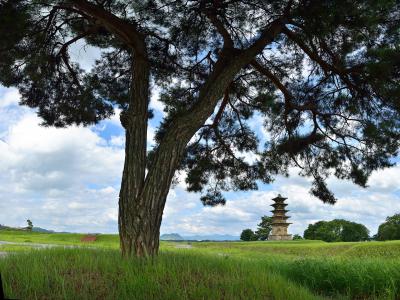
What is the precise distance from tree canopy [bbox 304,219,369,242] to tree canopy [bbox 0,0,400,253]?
31.3 meters

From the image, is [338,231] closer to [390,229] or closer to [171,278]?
[390,229]

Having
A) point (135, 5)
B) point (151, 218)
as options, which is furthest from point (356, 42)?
point (151, 218)

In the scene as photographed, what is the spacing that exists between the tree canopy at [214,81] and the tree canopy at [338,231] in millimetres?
31301

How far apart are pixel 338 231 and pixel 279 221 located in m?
13.5

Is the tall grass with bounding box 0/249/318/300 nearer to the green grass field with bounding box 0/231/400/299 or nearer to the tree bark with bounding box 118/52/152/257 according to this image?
the green grass field with bounding box 0/231/400/299

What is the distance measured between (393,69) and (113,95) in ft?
19.1

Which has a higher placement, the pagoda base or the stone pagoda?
the stone pagoda

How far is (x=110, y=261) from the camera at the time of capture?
5.16 meters

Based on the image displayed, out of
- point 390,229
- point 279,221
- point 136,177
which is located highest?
point 390,229

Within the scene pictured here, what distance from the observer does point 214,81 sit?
648cm

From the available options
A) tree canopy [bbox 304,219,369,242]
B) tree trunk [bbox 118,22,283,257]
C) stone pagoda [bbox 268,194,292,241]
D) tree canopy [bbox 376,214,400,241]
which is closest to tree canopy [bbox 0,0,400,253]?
tree trunk [bbox 118,22,283,257]

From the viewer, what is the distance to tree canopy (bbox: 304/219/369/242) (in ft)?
128

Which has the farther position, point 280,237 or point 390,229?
point 390,229

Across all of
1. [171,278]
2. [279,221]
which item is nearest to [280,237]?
[279,221]
